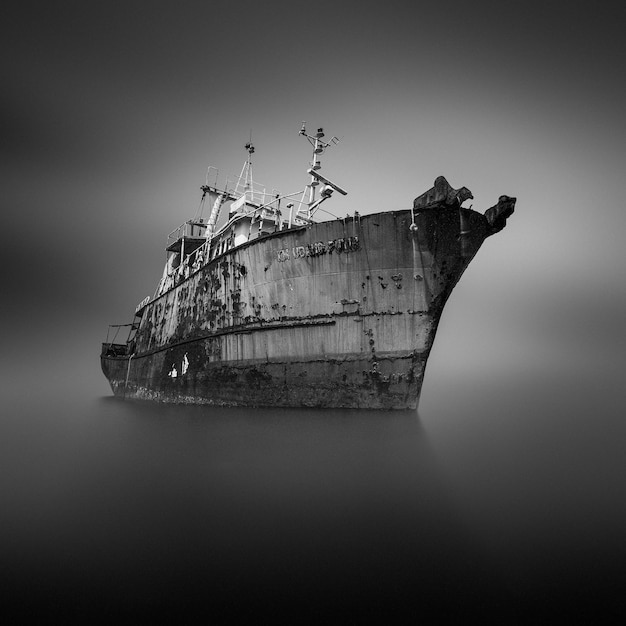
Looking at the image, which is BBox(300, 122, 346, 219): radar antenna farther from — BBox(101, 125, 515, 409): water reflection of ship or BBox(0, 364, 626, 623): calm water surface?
BBox(0, 364, 626, 623): calm water surface

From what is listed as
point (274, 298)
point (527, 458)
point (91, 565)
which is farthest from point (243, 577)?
point (274, 298)

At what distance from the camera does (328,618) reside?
1938 millimetres

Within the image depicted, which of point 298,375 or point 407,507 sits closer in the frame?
point 407,507

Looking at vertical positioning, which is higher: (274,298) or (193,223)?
(193,223)

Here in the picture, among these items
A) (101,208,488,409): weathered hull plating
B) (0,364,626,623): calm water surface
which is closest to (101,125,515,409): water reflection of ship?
(101,208,488,409): weathered hull plating

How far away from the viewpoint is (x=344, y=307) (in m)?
9.96

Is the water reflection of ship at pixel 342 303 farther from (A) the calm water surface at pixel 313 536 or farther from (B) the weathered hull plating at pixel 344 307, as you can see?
(A) the calm water surface at pixel 313 536

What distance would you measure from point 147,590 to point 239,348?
939 cm

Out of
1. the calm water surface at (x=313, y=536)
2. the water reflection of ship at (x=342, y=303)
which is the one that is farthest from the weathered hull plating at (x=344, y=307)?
the calm water surface at (x=313, y=536)

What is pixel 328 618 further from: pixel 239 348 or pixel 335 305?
pixel 239 348

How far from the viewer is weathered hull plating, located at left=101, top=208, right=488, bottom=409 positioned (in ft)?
31.2

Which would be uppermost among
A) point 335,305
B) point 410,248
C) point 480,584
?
point 410,248

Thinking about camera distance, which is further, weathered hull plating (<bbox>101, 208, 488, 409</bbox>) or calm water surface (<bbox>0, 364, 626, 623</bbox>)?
weathered hull plating (<bbox>101, 208, 488, 409</bbox>)

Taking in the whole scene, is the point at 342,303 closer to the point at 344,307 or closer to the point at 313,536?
the point at 344,307
